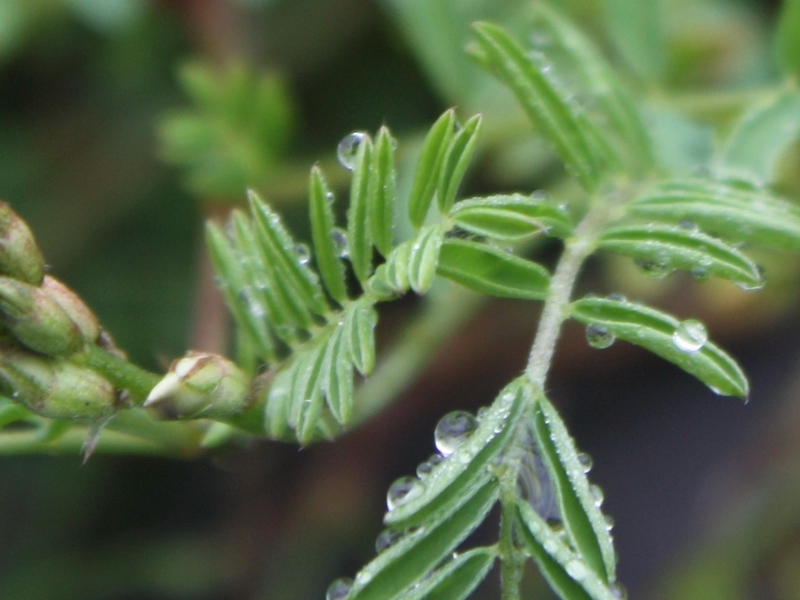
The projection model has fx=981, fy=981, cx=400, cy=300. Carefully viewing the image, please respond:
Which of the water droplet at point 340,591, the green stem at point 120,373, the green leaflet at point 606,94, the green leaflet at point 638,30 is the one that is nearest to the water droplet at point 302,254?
the green stem at point 120,373

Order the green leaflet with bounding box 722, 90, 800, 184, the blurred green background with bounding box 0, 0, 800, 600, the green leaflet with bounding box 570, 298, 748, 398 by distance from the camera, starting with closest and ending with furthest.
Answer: the green leaflet with bounding box 570, 298, 748, 398 < the green leaflet with bounding box 722, 90, 800, 184 < the blurred green background with bounding box 0, 0, 800, 600

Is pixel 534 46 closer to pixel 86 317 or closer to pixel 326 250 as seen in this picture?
pixel 326 250

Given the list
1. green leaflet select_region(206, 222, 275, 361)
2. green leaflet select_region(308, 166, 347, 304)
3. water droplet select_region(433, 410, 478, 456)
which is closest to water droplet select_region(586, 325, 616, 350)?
water droplet select_region(433, 410, 478, 456)

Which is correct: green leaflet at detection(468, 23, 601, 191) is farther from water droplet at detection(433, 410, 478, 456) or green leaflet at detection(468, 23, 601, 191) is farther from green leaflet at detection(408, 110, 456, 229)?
water droplet at detection(433, 410, 478, 456)

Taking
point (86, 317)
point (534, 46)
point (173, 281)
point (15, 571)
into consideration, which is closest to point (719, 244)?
point (86, 317)

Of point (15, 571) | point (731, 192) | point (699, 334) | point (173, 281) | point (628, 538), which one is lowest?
point (628, 538)

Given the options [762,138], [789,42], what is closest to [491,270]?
[762,138]

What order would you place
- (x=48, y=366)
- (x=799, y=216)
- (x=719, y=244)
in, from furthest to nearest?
(x=799, y=216) < (x=719, y=244) < (x=48, y=366)
